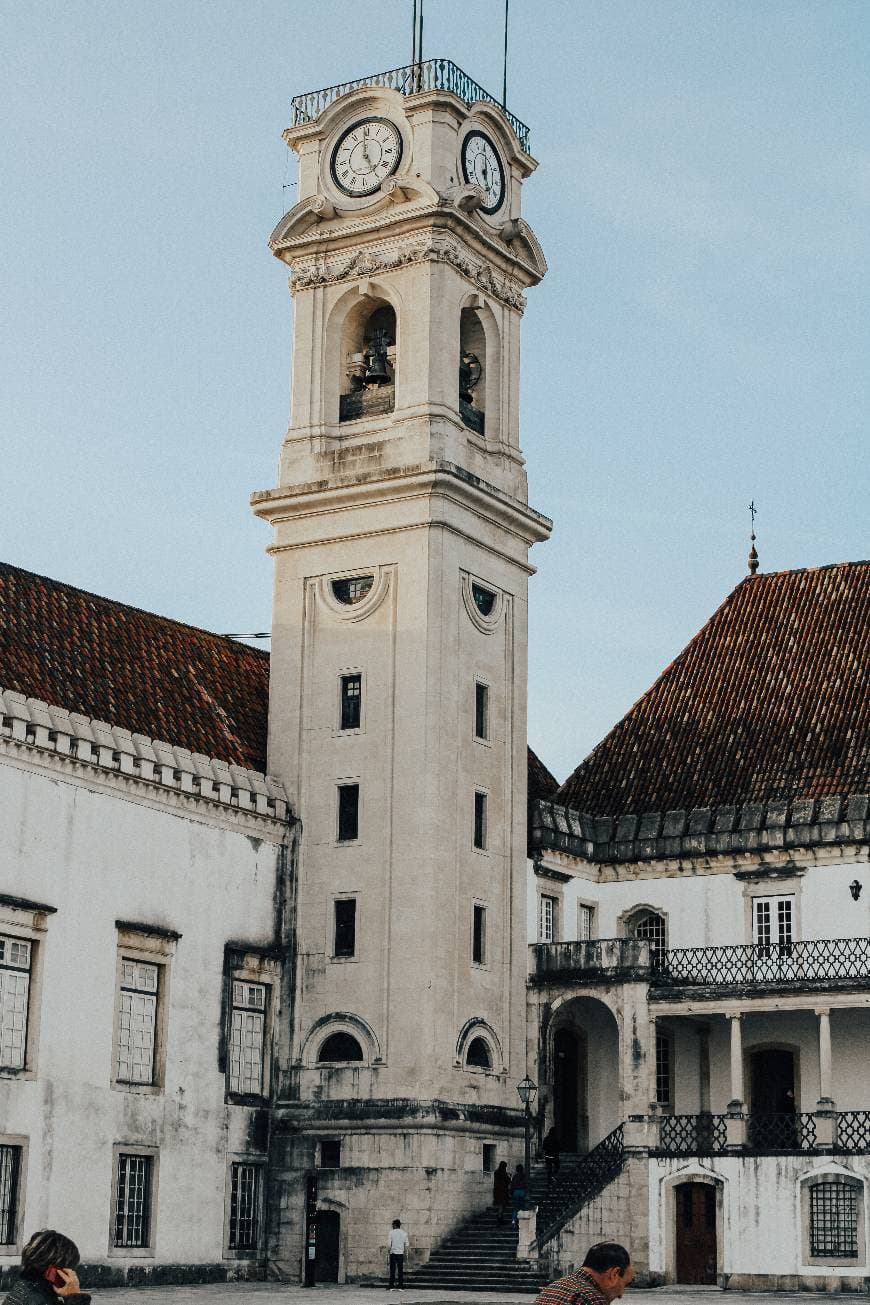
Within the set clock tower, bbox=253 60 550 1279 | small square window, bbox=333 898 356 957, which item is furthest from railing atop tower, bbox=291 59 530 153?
small square window, bbox=333 898 356 957

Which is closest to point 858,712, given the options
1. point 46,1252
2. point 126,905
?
point 126,905

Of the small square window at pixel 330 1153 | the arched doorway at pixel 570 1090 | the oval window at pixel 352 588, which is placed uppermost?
the oval window at pixel 352 588

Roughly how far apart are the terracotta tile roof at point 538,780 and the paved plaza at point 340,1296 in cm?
1346

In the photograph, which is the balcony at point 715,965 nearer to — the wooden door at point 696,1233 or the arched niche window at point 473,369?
the wooden door at point 696,1233

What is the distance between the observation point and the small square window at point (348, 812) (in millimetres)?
40875

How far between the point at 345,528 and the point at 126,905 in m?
10.2

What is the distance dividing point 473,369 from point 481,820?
1024cm

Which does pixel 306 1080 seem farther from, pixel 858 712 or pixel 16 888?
pixel 858 712

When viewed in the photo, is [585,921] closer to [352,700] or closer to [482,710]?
[482,710]

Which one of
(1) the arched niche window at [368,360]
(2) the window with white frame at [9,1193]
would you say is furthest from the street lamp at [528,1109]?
(1) the arched niche window at [368,360]

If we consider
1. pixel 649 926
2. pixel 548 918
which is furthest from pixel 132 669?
pixel 649 926

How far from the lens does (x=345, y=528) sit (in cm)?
4250

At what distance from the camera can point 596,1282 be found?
9.68 metres

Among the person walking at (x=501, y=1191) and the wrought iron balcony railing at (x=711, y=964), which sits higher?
the wrought iron balcony railing at (x=711, y=964)
